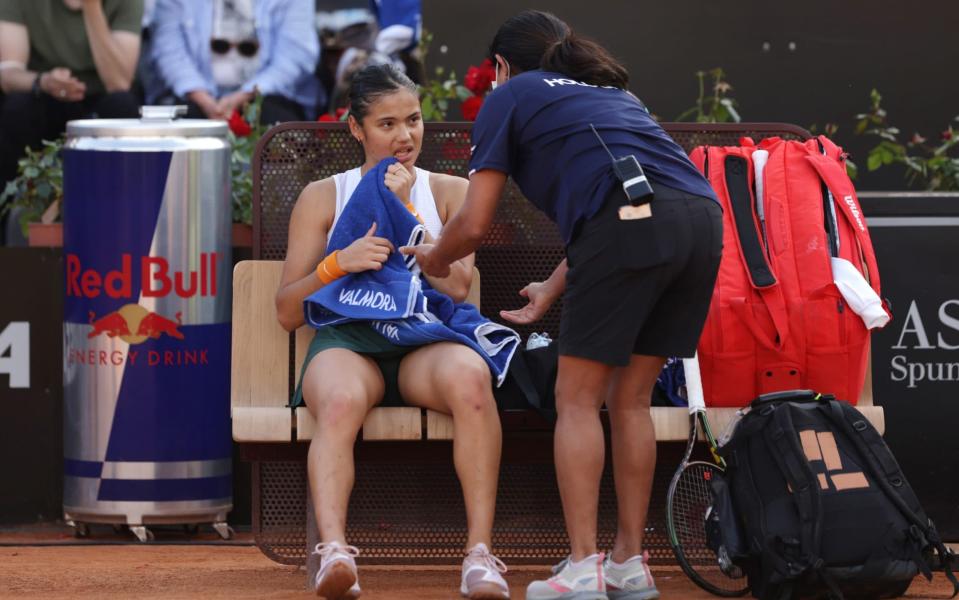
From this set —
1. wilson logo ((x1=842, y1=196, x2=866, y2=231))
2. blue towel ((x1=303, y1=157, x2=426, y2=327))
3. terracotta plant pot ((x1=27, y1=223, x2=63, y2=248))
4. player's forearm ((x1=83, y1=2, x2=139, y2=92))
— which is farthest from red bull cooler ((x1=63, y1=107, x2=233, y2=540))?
wilson logo ((x1=842, y1=196, x2=866, y2=231))

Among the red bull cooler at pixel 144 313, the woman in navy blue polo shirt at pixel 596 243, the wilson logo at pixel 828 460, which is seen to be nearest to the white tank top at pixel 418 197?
the woman in navy blue polo shirt at pixel 596 243

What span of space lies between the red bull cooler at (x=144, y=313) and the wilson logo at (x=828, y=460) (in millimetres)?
2076

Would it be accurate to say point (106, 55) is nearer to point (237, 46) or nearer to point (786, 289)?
point (237, 46)

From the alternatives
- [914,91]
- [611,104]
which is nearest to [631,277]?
[611,104]

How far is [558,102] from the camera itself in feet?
13.1

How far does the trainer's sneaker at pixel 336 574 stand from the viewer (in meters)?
3.86

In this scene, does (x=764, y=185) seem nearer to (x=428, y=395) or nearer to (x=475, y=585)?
(x=428, y=395)

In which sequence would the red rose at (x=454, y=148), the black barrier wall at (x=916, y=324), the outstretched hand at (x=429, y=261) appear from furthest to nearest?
the black barrier wall at (x=916, y=324) < the red rose at (x=454, y=148) < the outstretched hand at (x=429, y=261)

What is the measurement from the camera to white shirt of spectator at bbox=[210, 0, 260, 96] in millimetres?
6945

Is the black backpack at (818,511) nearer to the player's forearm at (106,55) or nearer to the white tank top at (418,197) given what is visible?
the white tank top at (418,197)

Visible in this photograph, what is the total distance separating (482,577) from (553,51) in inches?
50.5

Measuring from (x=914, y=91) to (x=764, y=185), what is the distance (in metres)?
2.94

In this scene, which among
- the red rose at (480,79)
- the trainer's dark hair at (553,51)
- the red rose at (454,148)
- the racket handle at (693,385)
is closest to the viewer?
the trainer's dark hair at (553,51)

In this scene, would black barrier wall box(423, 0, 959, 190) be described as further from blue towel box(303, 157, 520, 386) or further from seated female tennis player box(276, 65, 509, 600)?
blue towel box(303, 157, 520, 386)
